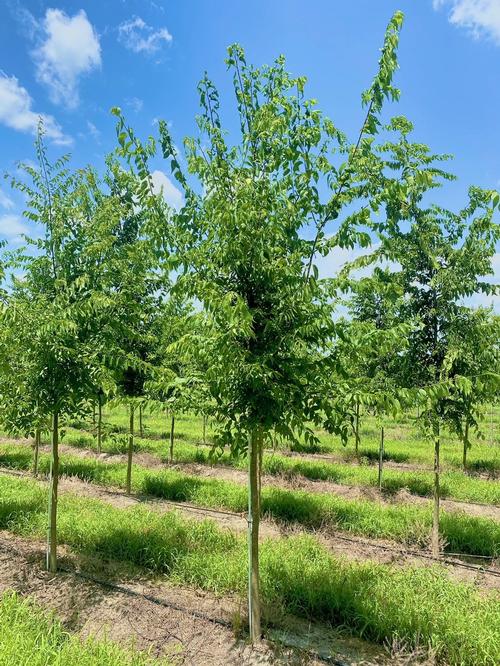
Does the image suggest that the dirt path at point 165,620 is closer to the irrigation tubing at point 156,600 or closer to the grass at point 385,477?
the irrigation tubing at point 156,600

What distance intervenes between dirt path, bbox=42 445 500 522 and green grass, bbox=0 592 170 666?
25.3ft

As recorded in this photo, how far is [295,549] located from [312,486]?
5248 mm

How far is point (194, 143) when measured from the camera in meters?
4.60

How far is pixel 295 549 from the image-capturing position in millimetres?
7129

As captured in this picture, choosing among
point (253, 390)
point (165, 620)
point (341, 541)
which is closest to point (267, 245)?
point (253, 390)

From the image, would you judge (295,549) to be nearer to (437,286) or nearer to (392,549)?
(392,549)

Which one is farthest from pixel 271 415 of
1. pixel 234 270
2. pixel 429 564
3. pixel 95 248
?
pixel 429 564

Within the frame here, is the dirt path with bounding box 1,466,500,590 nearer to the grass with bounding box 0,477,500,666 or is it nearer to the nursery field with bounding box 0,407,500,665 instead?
the nursery field with bounding box 0,407,500,665

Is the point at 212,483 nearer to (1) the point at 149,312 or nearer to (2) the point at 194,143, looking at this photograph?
(1) the point at 149,312

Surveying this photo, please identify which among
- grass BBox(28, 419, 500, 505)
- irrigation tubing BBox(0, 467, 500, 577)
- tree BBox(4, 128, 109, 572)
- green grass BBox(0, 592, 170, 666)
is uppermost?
tree BBox(4, 128, 109, 572)

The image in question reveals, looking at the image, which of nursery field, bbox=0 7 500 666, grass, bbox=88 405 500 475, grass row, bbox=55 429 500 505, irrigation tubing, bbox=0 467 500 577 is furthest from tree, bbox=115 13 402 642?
grass, bbox=88 405 500 475

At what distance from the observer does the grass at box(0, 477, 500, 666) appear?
4945 mm

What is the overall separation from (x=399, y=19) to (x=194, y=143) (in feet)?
6.70

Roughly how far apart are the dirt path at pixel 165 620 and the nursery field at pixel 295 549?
40 mm
